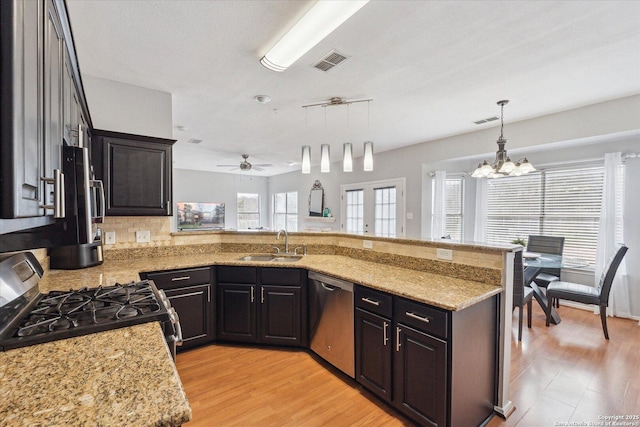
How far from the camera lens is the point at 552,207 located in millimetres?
4781

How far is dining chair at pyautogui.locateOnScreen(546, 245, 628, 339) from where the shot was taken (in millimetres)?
3178

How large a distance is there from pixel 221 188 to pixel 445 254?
8352 millimetres

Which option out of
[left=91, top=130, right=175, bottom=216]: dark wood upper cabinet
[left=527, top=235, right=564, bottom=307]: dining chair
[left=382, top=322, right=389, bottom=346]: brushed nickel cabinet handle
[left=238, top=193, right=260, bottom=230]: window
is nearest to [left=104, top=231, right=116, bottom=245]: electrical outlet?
[left=91, top=130, right=175, bottom=216]: dark wood upper cabinet

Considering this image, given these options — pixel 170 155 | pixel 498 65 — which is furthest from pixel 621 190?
pixel 170 155

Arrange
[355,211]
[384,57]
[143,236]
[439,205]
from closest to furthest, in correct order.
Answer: [384,57] < [143,236] < [439,205] < [355,211]

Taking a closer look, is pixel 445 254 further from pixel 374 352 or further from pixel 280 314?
pixel 280 314

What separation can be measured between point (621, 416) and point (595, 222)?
3319 mm

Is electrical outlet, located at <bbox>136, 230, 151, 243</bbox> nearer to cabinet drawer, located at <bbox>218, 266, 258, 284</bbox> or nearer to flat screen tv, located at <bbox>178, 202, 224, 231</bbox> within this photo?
cabinet drawer, located at <bbox>218, 266, 258, 284</bbox>

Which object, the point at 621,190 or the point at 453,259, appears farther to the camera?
the point at 621,190

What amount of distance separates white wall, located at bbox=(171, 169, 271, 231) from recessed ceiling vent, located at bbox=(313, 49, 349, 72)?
7.34 m

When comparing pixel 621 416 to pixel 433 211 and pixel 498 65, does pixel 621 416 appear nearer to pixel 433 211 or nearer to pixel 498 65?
pixel 498 65

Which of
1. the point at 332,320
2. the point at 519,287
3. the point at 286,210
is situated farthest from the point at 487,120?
the point at 286,210

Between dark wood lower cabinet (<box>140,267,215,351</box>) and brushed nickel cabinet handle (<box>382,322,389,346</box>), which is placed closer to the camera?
brushed nickel cabinet handle (<box>382,322,389,346</box>)

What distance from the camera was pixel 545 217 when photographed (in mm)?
4871
